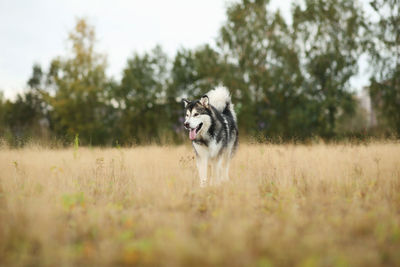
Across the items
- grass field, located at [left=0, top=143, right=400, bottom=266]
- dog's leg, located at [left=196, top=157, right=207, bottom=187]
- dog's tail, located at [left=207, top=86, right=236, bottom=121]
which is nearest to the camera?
grass field, located at [left=0, top=143, right=400, bottom=266]

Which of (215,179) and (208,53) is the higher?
(208,53)

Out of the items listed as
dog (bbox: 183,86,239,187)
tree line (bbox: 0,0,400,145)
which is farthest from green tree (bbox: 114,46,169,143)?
dog (bbox: 183,86,239,187)

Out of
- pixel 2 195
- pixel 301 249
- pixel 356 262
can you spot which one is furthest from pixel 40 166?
pixel 356 262

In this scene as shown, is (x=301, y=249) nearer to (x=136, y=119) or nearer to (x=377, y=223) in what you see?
(x=377, y=223)

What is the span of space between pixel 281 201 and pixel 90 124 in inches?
720

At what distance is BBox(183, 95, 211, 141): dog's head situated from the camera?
5.45 metres

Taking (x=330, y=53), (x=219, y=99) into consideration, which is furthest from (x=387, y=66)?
(x=219, y=99)

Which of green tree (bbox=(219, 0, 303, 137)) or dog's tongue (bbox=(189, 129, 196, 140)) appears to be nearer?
dog's tongue (bbox=(189, 129, 196, 140))

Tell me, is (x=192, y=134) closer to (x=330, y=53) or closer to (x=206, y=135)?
(x=206, y=135)

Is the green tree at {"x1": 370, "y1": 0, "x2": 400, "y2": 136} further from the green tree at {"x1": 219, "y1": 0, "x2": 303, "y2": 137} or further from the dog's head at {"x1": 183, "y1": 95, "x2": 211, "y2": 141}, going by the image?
the dog's head at {"x1": 183, "y1": 95, "x2": 211, "y2": 141}

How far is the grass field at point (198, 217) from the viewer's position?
8.17ft

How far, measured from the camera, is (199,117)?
18.1 ft

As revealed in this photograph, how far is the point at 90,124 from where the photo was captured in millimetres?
19906

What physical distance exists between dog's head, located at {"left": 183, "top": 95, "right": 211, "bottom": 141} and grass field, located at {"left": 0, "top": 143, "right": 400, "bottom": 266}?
100 cm
